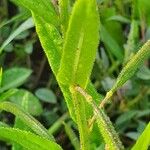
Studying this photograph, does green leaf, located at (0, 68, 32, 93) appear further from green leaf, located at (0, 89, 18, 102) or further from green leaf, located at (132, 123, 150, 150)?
green leaf, located at (132, 123, 150, 150)

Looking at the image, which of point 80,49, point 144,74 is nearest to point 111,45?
point 144,74

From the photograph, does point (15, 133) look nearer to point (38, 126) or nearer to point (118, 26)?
point (38, 126)

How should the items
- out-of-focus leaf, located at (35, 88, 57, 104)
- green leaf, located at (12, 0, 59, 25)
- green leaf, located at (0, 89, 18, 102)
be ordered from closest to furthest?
green leaf, located at (12, 0, 59, 25)
green leaf, located at (0, 89, 18, 102)
out-of-focus leaf, located at (35, 88, 57, 104)

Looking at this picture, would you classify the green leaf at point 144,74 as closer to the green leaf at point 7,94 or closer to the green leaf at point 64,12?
the green leaf at point 7,94

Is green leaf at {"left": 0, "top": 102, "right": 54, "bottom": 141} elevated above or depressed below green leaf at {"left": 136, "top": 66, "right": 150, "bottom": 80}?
above

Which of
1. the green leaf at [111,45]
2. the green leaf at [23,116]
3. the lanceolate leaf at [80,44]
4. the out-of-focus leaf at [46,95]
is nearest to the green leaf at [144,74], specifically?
the green leaf at [111,45]

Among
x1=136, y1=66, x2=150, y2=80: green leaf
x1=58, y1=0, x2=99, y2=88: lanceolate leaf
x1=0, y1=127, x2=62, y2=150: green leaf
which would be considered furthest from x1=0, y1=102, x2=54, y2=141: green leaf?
x1=136, y1=66, x2=150, y2=80: green leaf

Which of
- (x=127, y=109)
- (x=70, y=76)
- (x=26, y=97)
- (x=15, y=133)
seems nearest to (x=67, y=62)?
(x=70, y=76)
